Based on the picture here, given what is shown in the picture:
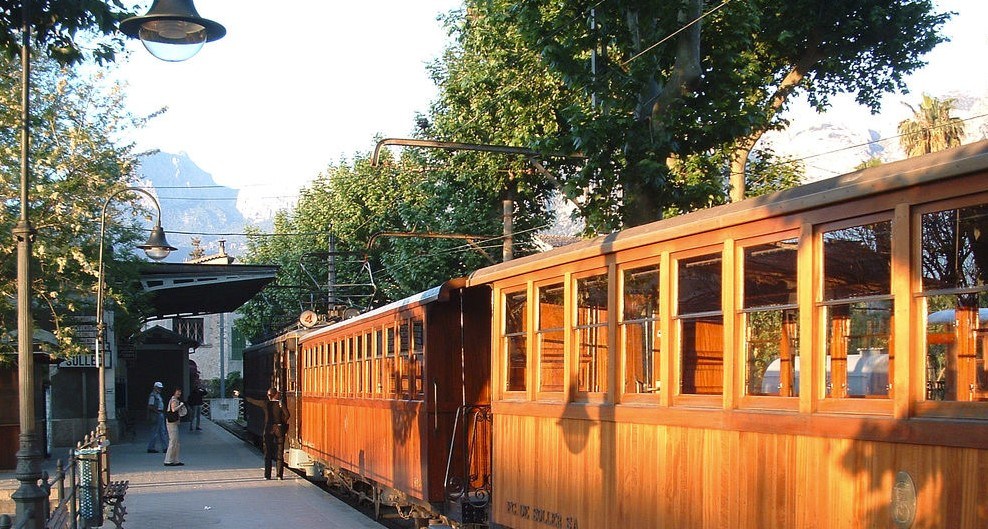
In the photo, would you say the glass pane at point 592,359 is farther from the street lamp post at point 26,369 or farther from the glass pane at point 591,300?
the street lamp post at point 26,369

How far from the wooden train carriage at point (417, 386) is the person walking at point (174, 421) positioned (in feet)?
22.4

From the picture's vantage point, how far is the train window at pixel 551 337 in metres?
8.98

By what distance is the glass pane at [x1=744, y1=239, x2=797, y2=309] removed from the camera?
245 inches

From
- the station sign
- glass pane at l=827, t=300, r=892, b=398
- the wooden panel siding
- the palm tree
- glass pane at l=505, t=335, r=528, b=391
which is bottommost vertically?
the station sign

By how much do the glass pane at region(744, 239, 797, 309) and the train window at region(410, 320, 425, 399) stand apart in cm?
→ 613

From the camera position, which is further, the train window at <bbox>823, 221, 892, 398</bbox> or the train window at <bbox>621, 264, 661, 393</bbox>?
the train window at <bbox>621, 264, 661, 393</bbox>

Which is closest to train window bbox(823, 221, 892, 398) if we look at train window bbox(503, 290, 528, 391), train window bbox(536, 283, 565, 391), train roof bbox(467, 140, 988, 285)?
train roof bbox(467, 140, 988, 285)

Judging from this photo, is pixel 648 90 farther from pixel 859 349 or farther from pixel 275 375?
pixel 275 375

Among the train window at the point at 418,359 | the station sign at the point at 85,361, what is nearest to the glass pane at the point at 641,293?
the train window at the point at 418,359

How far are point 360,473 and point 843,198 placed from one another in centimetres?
1196

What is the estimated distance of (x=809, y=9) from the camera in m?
21.2

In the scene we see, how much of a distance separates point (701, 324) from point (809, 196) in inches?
51.7

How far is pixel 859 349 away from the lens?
5.72 m

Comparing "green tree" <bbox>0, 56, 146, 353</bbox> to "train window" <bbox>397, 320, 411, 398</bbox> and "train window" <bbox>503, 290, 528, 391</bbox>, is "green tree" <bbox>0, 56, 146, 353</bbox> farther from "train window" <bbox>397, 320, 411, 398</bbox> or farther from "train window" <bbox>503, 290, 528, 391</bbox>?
"train window" <bbox>503, 290, 528, 391</bbox>
